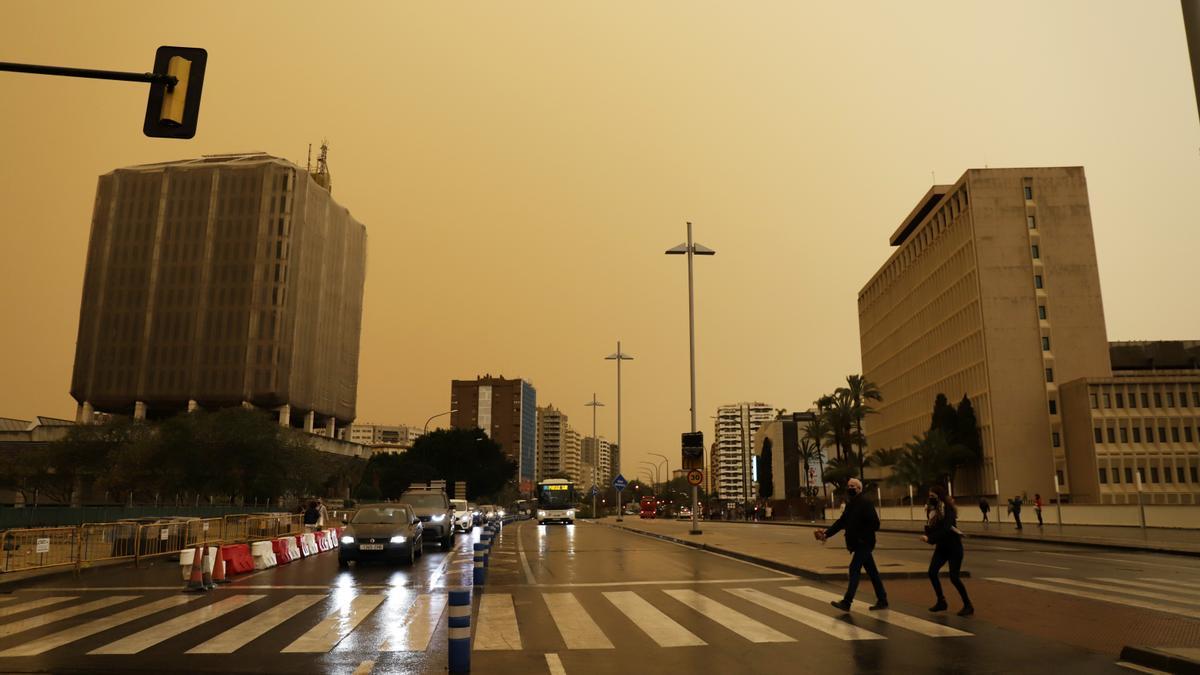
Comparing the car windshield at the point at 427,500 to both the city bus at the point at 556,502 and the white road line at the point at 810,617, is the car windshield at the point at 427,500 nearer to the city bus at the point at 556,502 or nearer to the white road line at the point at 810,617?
the white road line at the point at 810,617

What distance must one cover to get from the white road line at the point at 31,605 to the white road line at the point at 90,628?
167 cm

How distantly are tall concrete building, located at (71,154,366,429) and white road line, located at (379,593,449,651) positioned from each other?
9918 cm

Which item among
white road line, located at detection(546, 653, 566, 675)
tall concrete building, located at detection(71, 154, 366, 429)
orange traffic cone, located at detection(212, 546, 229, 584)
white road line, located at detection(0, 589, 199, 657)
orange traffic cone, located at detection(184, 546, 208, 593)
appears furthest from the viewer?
tall concrete building, located at detection(71, 154, 366, 429)

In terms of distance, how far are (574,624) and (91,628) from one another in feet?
20.8

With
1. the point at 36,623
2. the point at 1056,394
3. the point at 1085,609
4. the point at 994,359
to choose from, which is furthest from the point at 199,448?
the point at 1056,394

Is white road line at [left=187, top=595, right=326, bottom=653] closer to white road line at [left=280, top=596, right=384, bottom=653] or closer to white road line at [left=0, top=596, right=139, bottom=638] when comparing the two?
white road line at [left=280, top=596, right=384, bottom=653]

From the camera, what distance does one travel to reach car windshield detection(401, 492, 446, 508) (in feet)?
96.1

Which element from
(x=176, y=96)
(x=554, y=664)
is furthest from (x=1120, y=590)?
(x=176, y=96)

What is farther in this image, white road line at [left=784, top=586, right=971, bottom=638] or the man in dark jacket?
the man in dark jacket

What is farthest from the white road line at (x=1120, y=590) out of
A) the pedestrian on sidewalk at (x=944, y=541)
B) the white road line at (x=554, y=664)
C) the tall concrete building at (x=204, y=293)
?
the tall concrete building at (x=204, y=293)

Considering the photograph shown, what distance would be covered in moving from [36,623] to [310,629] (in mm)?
4091

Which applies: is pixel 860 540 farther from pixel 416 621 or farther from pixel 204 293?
pixel 204 293

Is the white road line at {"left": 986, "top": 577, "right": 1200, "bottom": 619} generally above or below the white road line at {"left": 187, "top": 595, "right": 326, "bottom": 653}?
above

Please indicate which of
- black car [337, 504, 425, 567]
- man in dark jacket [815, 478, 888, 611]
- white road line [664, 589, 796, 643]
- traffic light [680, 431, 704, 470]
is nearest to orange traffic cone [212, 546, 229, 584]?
black car [337, 504, 425, 567]
